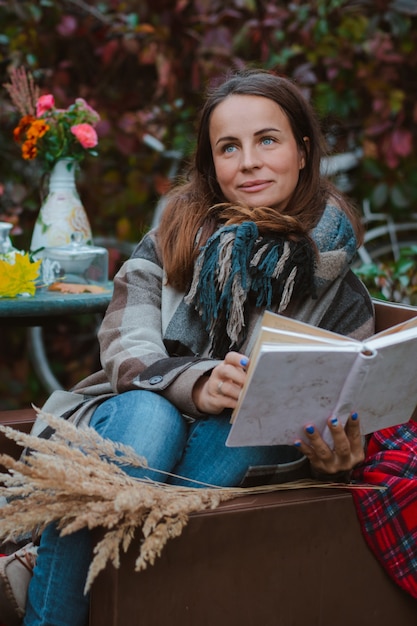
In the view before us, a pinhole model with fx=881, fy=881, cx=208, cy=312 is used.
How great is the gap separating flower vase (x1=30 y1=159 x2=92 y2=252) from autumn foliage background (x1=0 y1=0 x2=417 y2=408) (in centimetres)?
122

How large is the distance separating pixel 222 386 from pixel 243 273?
0.27 meters

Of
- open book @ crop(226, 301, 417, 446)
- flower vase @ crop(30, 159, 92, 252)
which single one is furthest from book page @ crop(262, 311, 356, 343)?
flower vase @ crop(30, 159, 92, 252)

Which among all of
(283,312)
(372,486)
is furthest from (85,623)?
(283,312)

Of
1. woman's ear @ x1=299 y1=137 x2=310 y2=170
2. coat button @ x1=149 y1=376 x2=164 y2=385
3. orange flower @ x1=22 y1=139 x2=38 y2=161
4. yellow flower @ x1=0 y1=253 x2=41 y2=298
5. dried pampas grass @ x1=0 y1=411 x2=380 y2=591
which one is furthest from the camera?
orange flower @ x1=22 y1=139 x2=38 y2=161

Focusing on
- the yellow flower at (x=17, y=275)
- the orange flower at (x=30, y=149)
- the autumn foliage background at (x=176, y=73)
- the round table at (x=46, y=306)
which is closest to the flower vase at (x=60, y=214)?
the orange flower at (x=30, y=149)

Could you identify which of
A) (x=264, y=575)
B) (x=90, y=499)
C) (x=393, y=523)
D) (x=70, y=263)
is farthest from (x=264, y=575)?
(x=70, y=263)

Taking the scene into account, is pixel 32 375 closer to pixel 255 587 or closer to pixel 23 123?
pixel 23 123

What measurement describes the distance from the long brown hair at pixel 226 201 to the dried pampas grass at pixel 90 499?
1.97 ft

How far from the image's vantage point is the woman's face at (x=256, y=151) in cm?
188

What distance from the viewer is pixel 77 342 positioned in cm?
432

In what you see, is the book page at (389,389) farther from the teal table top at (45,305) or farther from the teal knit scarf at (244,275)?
the teal table top at (45,305)

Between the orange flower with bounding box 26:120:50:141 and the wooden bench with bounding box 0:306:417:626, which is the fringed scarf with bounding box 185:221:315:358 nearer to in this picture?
the wooden bench with bounding box 0:306:417:626

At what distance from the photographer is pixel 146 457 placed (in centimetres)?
157

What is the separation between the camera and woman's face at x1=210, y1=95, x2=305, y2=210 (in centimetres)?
188
